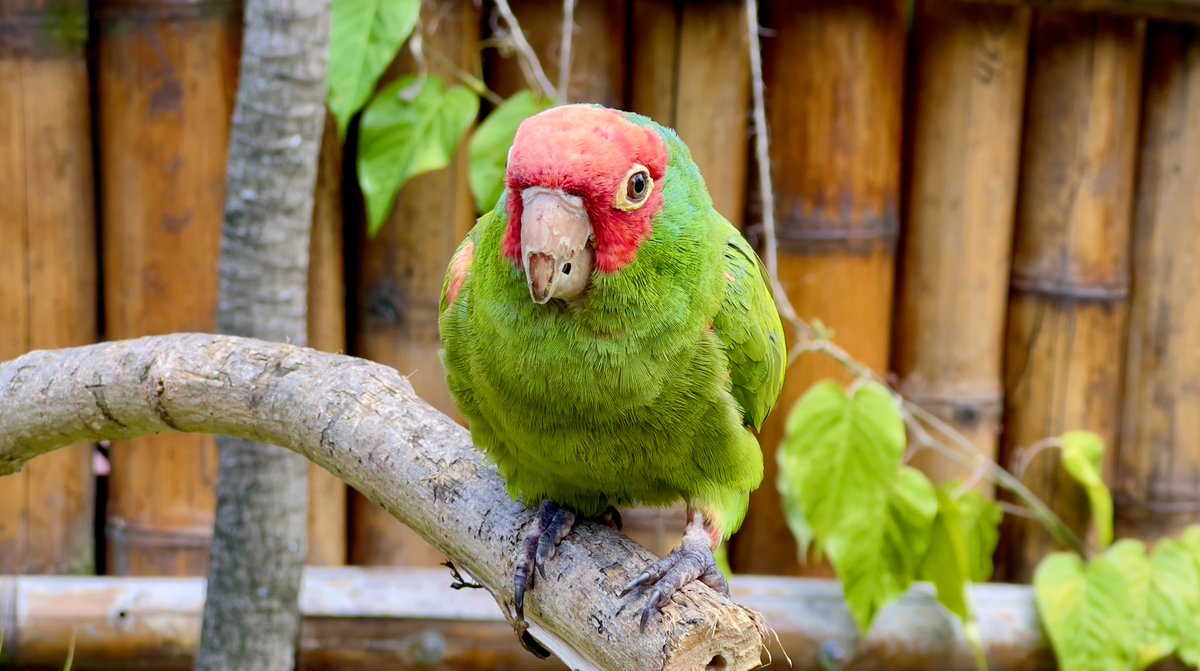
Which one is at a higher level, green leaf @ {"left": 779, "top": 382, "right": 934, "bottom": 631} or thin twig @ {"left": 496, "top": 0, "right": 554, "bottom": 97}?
thin twig @ {"left": 496, "top": 0, "right": 554, "bottom": 97}

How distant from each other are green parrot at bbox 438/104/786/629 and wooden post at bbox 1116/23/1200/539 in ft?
5.97

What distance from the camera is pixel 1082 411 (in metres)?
3.41

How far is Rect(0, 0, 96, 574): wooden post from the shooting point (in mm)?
3021

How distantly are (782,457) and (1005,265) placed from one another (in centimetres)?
89

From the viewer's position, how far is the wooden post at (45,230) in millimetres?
3021

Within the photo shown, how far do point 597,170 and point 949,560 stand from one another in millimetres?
1882

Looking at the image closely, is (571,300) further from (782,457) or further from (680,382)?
(782,457)

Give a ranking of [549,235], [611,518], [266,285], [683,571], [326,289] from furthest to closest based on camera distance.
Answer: [326,289] < [266,285] < [611,518] < [683,571] < [549,235]

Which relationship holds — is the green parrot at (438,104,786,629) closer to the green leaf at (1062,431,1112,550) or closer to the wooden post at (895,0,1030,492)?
the wooden post at (895,0,1030,492)

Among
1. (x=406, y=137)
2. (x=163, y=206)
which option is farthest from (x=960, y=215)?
(x=163, y=206)

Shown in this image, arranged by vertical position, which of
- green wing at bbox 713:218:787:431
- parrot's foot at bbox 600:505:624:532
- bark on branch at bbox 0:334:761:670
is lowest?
parrot's foot at bbox 600:505:624:532

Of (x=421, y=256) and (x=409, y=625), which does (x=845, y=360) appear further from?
(x=409, y=625)

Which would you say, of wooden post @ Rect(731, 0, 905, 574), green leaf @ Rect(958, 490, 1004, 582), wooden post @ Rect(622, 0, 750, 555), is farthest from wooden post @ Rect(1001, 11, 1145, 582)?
wooden post @ Rect(622, 0, 750, 555)

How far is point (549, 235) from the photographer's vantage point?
1.60 metres
